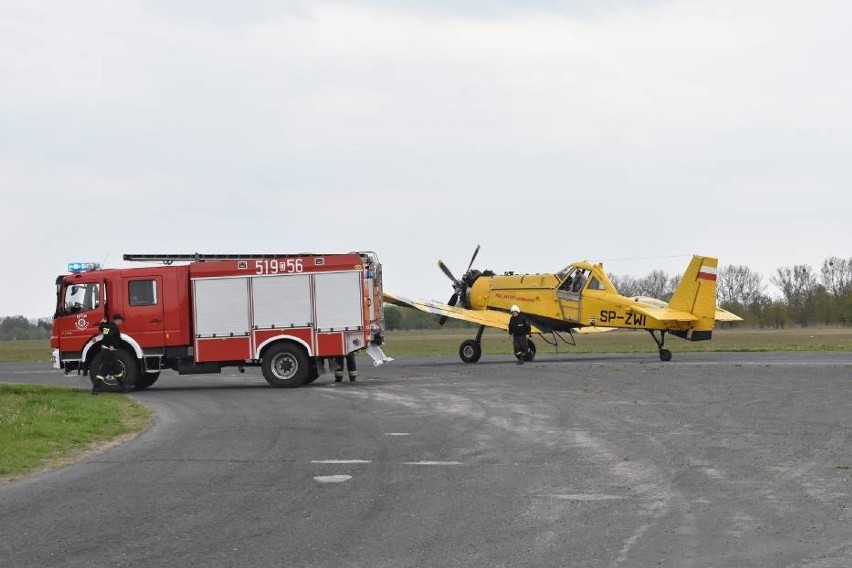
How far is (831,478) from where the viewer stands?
9.52 meters

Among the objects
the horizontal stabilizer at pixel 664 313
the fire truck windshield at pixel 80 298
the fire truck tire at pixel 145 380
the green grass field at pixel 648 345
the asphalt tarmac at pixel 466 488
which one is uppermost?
the fire truck windshield at pixel 80 298

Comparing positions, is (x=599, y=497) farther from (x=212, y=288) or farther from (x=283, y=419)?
(x=212, y=288)

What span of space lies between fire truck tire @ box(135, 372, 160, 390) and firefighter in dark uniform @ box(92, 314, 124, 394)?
0.61m

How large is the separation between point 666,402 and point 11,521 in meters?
11.6

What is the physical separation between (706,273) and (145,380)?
15775 mm

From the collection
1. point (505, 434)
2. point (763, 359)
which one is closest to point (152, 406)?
point (505, 434)

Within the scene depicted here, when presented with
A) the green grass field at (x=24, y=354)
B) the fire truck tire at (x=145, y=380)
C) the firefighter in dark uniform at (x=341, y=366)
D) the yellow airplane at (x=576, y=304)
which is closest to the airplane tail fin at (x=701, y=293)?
the yellow airplane at (x=576, y=304)

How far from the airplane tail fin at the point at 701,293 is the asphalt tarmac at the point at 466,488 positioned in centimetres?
1092

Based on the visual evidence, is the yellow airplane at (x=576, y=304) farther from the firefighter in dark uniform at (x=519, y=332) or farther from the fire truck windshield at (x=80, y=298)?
the fire truck windshield at (x=80, y=298)

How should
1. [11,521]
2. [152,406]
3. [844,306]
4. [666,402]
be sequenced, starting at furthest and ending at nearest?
[844,306]
[152,406]
[666,402]
[11,521]

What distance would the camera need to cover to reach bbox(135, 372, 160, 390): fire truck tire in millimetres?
24288

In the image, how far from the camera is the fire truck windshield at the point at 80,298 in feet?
78.9

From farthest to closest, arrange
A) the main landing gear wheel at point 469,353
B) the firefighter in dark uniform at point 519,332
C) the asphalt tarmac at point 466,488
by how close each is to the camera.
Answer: the main landing gear wheel at point 469,353, the firefighter in dark uniform at point 519,332, the asphalt tarmac at point 466,488

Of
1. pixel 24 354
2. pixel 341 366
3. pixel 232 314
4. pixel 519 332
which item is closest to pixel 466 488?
pixel 232 314
